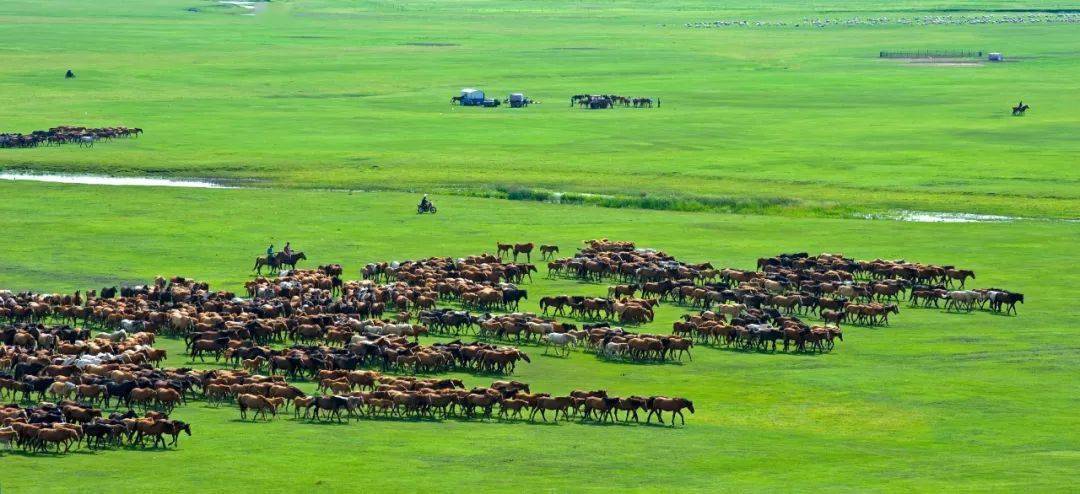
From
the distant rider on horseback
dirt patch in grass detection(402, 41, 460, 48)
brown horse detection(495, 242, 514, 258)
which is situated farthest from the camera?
dirt patch in grass detection(402, 41, 460, 48)

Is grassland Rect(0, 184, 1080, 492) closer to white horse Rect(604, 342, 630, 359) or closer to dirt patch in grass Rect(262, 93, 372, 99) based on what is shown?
white horse Rect(604, 342, 630, 359)

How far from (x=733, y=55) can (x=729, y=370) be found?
124m

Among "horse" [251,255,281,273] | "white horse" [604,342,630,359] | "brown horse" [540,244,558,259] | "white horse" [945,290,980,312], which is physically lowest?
"white horse" [604,342,630,359]

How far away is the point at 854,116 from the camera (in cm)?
11119

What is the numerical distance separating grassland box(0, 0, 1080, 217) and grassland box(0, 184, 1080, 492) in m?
10.9

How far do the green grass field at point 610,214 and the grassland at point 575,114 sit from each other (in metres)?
0.42

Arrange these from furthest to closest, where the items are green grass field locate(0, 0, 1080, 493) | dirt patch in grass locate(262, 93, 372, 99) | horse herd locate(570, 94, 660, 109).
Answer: dirt patch in grass locate(262, 93, 372, 99)
horse herd locate(570, 94, 660, 109)
green grass field locate(0, 0, 1080, 493)

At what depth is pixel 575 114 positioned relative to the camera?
11075 centimetres

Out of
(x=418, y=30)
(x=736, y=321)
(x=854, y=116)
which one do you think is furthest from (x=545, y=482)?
(x=418, y=30)

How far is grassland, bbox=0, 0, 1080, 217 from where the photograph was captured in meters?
80.8

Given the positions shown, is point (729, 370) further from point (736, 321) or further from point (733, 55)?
point (733, 55)

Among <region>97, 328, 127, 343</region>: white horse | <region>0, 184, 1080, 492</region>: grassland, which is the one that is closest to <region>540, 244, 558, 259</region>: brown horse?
<region>0, 184, 1080, 492</region>: grassland

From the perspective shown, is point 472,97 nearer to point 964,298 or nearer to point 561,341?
point 964,298

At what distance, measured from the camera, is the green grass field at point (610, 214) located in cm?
3350
